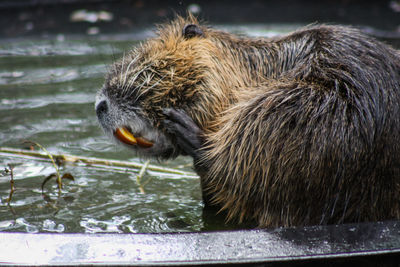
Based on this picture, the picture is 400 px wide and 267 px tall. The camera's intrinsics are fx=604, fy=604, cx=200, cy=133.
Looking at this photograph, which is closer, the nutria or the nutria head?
the nutria

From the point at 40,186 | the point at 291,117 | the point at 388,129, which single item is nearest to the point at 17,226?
the point at 40,186

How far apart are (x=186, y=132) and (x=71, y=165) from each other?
1224 mm

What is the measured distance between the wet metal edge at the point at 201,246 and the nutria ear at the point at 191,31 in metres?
1.27

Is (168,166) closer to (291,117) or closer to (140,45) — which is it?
(140,45)

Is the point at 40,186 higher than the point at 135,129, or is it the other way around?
the point at 135,129

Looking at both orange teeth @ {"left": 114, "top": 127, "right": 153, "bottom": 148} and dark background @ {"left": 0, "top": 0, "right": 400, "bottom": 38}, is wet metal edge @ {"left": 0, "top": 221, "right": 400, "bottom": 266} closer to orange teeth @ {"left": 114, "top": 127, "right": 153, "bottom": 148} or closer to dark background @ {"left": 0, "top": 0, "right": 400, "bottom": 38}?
orange teeth @ {"left": 114, "top": 127, "right": 153, "bottom": 148}

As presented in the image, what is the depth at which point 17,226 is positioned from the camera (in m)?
2.76

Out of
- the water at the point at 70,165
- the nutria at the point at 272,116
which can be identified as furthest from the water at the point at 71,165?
the nutria at the point at 272,116

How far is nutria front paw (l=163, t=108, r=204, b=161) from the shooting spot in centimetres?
266

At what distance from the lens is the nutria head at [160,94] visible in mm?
2775

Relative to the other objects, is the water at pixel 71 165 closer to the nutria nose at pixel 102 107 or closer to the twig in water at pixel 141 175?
the twig in water at pixel 141 175

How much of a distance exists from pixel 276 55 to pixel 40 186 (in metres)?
1.46

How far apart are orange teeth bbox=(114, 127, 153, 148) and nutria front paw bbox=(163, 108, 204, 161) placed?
7.9 inches

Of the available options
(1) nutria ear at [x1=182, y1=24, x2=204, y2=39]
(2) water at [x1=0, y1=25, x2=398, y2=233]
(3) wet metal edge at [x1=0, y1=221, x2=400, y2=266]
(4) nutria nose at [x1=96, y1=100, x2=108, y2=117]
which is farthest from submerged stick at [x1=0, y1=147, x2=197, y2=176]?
(3) wet metal edge at [x1=0, y1=221, x2=400, y2=266]
